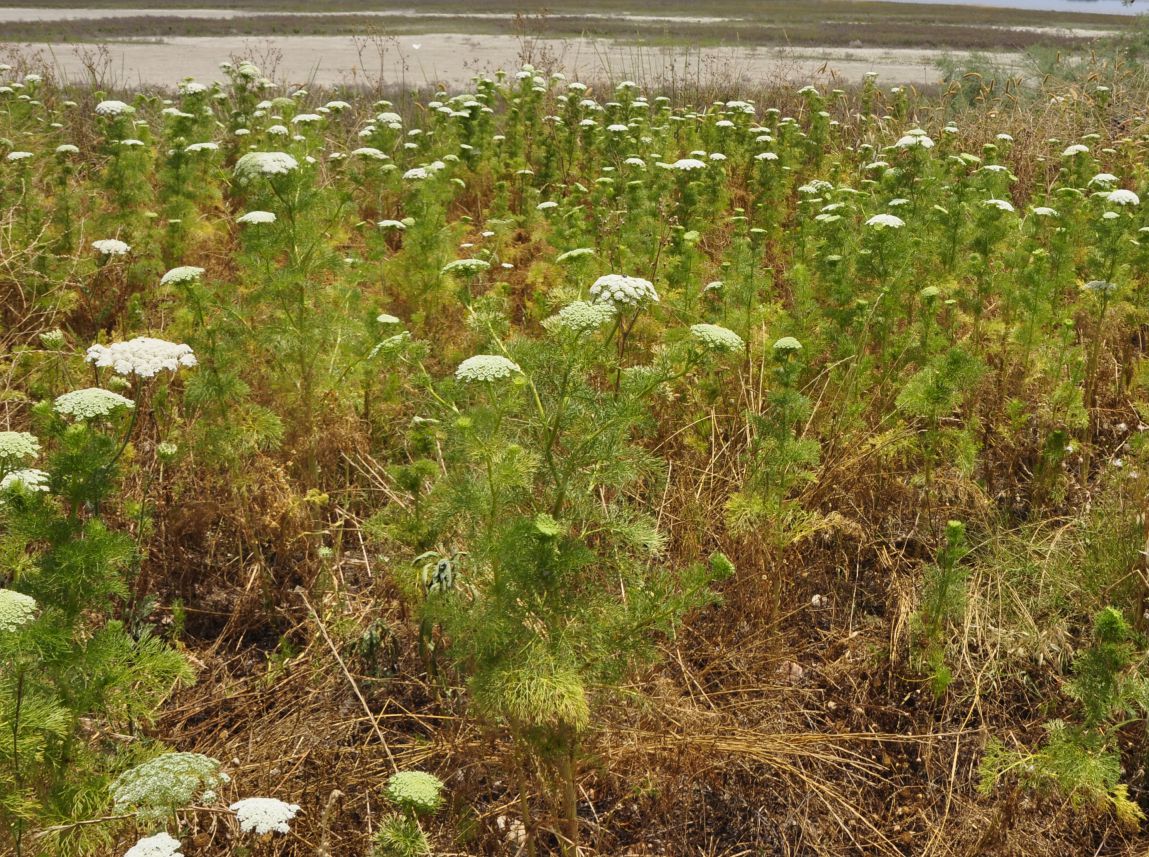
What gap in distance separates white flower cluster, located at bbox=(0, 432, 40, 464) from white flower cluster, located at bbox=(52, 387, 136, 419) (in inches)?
5.1

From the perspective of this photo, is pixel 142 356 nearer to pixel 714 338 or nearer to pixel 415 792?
pixel 415 792

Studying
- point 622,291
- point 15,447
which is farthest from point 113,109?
point 622,291

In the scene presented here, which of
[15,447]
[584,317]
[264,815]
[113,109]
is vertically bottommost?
[264,815]

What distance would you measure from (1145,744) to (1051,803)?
43 centimetres

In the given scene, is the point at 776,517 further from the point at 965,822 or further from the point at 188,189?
the point at 188,189

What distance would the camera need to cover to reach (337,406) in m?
4.72

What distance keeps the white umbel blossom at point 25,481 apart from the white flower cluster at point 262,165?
1.77 metres

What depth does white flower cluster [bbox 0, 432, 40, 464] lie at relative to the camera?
2.50 metres

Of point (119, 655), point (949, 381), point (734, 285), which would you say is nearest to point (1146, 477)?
point (949, 381)

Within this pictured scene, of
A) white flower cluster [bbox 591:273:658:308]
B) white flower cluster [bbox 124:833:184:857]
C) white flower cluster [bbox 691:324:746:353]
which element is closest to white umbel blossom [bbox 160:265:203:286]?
white flower cluster [bbox 591:273:658:308]

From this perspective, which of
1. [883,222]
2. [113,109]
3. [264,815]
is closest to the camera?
[264,815]

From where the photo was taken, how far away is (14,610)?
2.20 metres

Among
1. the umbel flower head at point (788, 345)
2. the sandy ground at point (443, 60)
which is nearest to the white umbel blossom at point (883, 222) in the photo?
the umbel flower head at point (788, 345)

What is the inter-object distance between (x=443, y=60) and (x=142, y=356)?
2095 centimetres
